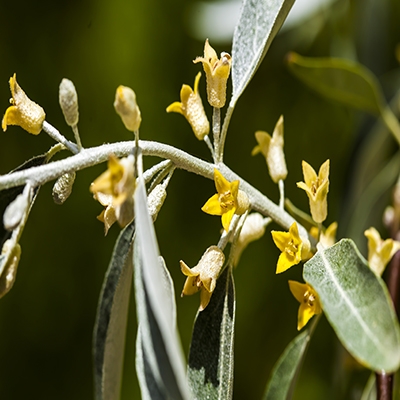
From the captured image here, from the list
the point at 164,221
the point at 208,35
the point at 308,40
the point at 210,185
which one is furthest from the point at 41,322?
the point at 308,40

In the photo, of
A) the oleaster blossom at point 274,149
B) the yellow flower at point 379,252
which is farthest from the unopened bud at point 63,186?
the yellow flower at point 379,252

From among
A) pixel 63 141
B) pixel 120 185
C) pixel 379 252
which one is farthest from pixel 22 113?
pixel 379 252

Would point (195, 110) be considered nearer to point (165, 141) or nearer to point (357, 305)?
point (357, 305)

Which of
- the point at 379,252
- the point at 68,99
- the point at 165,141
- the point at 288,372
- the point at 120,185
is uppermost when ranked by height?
the point at 165,141

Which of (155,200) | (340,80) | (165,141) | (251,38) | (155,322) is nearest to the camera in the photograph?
(155,322)

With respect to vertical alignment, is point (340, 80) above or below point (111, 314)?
above

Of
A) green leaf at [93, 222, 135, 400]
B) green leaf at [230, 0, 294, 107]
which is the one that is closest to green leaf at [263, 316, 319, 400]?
green leaf at [93, 222, 135, 400]

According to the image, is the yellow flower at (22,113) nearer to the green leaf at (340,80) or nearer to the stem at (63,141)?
the stem at (63,141)
